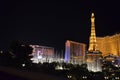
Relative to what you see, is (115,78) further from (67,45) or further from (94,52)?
(67,45)

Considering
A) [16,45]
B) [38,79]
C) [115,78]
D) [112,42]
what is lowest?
[115,78]

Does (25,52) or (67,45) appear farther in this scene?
(67,45)

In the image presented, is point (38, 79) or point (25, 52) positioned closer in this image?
point (38, 79)

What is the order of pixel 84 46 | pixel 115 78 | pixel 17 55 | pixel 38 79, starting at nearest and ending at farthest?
pixel 38 79
pixel 17 55
pixel 115 78
pixel 84 46

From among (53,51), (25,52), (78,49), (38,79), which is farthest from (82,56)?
(38,79)

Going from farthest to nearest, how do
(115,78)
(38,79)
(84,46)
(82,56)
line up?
(84,46) < (82,56) < (115,78) < (38,79)

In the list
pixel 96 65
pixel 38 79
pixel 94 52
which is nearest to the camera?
pixel 38 79

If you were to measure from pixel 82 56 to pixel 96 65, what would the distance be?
28.9 feet

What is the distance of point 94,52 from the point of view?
2189 inches

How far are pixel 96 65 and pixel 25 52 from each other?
108 ft

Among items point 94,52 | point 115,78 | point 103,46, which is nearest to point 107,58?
point 94,52

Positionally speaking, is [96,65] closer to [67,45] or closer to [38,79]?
[67,45]

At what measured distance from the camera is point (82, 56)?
5981 centimetres

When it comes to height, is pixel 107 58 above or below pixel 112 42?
below
